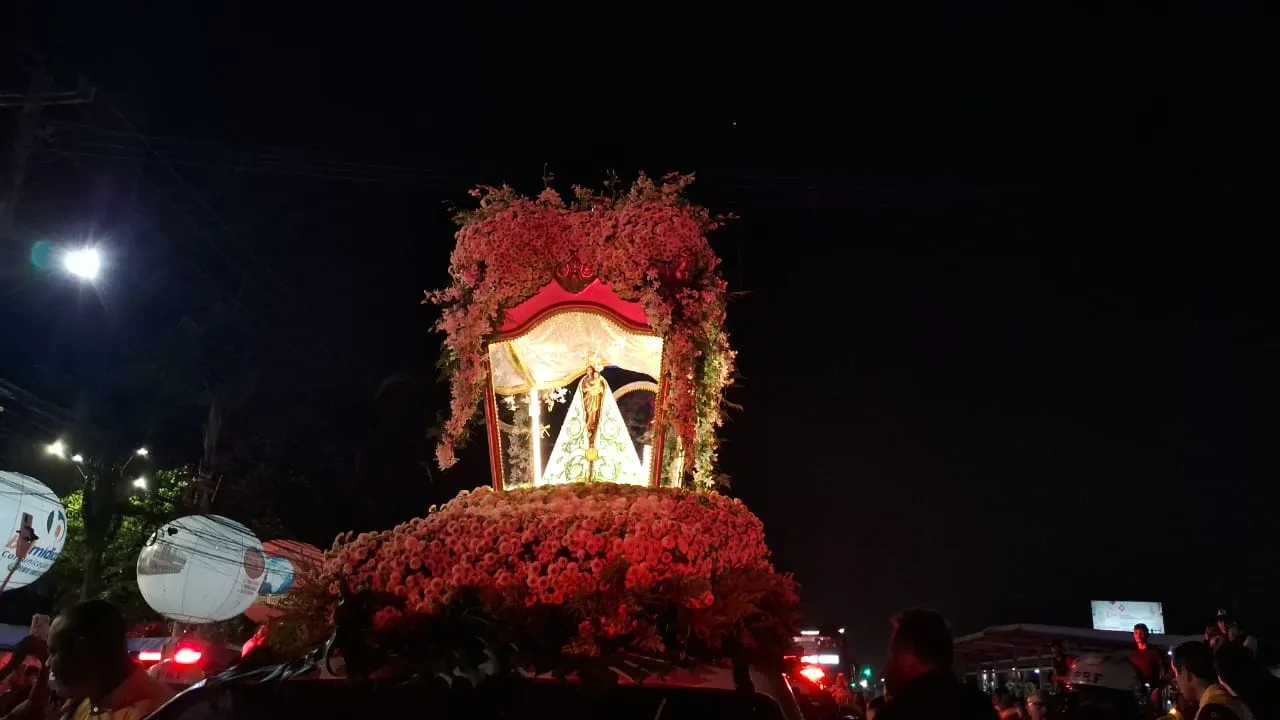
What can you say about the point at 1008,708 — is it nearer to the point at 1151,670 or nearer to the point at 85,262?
the point at 1151,670

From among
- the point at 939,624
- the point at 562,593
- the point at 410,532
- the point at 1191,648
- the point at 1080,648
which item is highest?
the point at 410,532

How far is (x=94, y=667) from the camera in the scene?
3.68 meters

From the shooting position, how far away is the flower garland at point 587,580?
9.68 feet

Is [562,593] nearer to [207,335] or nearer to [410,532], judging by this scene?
[410,532]

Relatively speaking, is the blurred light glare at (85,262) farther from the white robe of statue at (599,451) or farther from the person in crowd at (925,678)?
the person in crowd at (925,678)

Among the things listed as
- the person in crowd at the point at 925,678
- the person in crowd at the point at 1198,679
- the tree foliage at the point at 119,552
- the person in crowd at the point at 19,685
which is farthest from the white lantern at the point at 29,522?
the person in crowd at the point at 1198,679

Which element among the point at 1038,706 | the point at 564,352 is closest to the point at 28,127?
the point at 564,352

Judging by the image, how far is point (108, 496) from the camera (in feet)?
59.9

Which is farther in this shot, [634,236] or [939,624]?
[634,236]

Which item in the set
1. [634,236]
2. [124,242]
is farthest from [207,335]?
[634,236]

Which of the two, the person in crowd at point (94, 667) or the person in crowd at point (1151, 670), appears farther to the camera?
the person in crowd at point (1151, 670)

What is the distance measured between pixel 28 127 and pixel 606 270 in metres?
9.26

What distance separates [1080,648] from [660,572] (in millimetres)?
20319

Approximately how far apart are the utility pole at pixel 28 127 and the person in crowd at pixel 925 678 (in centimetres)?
1105
